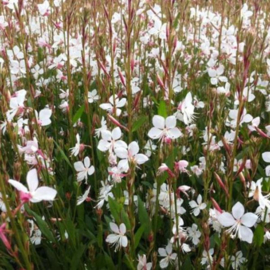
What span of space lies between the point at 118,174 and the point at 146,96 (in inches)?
60.5

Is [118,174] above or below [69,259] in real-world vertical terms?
above

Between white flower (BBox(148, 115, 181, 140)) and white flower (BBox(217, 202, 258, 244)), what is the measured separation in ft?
1.12

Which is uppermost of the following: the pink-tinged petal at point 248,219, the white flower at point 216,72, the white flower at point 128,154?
the white flower at point 128,154

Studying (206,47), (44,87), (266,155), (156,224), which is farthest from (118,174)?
(206,47)

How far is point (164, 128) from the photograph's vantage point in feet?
4.76

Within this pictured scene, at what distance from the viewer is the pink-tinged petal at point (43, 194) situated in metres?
0.88

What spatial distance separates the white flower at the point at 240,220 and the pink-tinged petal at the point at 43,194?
52cm

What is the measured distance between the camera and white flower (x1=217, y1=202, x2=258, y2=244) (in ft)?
3.82

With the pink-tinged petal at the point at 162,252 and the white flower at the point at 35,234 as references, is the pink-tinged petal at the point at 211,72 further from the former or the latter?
the white flower at the point at 35,234

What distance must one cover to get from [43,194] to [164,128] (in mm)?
650

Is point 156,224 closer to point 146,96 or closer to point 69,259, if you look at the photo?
point 69,259

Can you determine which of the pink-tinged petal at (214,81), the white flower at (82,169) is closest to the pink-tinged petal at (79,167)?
the white flower at (82,169)

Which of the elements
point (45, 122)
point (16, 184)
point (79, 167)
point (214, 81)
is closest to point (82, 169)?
point (79, 167)

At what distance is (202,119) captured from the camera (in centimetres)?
260
